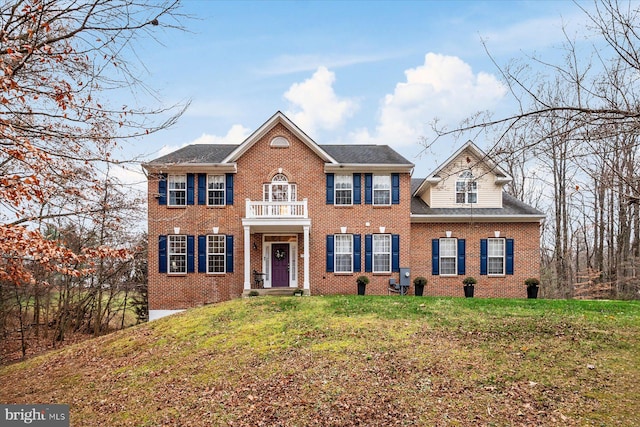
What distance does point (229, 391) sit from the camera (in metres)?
8.54

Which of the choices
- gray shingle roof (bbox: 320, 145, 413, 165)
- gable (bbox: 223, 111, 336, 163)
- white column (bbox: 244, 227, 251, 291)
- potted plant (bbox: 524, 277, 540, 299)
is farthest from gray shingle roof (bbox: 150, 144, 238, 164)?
potted plant (bbox: 524, 277, 540, 299)

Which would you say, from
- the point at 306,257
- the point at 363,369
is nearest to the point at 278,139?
the point at 306,257

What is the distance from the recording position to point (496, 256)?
65.8 ft

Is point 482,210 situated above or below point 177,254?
above

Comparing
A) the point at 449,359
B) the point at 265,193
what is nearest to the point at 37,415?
the point at 449,359

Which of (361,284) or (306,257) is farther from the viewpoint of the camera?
(361,284)

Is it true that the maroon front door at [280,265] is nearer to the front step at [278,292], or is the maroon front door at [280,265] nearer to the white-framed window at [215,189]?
the front step at [278,292]

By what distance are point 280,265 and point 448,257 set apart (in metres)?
7.36

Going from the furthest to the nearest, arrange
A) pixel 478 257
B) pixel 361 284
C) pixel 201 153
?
pixel 201 153 < pixel 478 257 < pixel 361 284

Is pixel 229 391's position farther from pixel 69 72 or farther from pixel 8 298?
pixel 8 298

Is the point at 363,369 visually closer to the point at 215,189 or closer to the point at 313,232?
the point at 313,232

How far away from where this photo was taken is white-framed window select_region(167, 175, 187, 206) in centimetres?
1906

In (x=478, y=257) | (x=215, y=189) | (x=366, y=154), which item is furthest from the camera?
(x=366, y=154)

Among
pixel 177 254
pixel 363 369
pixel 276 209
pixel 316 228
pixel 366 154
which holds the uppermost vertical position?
pixel 366 154
